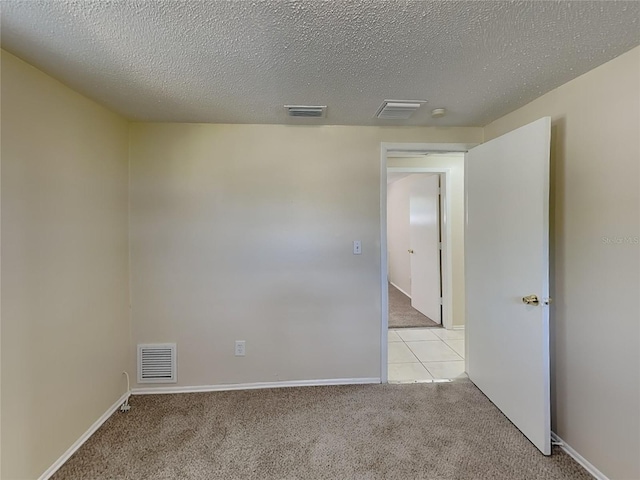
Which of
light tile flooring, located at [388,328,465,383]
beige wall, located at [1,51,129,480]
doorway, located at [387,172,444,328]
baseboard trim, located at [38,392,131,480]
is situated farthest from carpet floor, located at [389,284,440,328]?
beige wall, located at [1,51,129,480]

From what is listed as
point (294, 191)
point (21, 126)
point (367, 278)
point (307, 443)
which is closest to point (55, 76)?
point (21, 126)

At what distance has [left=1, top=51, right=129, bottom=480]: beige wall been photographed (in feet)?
4.65

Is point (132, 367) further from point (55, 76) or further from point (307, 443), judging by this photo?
point (55, 76)

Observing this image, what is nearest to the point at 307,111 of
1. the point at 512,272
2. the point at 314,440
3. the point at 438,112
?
the point at 438,112

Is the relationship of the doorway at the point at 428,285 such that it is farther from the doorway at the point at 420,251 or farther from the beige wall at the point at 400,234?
the beige wall at the point at 400,234

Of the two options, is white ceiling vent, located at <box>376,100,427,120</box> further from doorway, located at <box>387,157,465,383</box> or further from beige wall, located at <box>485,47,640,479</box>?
beige wall, located at <box>485,47,640,479</box>

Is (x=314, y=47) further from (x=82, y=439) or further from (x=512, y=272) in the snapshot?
(x=82, y=439)

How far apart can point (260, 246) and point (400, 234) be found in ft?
13.4

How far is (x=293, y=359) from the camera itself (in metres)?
2.48

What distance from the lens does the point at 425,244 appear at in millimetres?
4398

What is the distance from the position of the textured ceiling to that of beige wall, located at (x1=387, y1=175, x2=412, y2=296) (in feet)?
11.9

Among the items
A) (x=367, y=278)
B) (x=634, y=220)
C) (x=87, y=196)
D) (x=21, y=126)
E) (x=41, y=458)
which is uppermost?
(x=21, y=126)

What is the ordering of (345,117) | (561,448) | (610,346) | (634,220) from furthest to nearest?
(345,117) < (561,448) < (610,346) < (634,220)

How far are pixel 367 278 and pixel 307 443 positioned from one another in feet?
4.11
